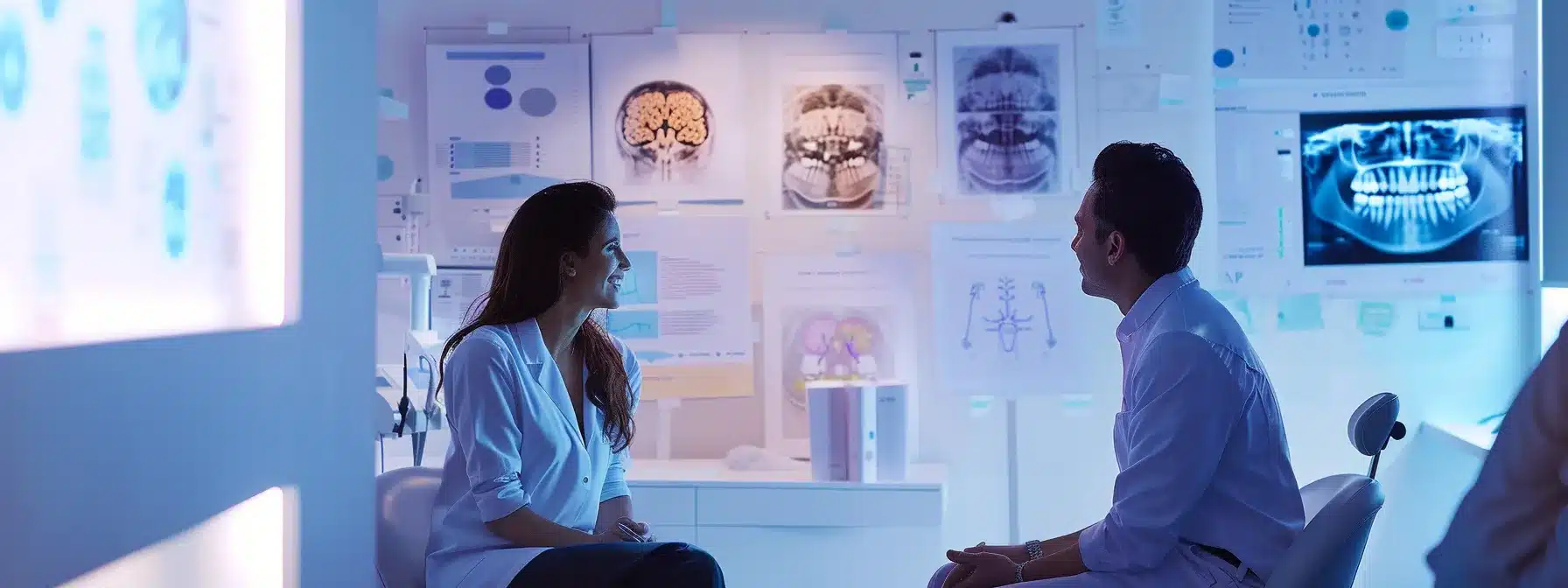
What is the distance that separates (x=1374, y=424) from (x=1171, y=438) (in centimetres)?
36

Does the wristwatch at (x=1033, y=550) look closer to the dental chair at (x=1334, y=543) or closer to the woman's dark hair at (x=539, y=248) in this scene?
the dental chair at (x=1334, y=543)

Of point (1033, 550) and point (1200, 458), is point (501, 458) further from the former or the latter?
point (1200, 458)

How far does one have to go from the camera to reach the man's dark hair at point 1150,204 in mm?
1902

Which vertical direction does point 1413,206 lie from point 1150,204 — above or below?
above

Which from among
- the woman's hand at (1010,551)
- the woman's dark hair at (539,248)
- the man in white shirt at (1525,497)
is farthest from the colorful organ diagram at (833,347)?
the man in white shirt at (1525,497)

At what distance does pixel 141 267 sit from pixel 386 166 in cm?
253

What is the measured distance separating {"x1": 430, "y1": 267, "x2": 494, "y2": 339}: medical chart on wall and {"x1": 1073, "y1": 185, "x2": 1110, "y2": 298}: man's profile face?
2.11 meters

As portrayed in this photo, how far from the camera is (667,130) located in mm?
3584

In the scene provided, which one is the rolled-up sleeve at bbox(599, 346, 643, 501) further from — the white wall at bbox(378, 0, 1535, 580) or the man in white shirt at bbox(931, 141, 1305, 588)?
the white wall at bbox(378, 0, 1535, 580)

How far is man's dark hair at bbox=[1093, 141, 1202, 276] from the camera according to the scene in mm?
1902

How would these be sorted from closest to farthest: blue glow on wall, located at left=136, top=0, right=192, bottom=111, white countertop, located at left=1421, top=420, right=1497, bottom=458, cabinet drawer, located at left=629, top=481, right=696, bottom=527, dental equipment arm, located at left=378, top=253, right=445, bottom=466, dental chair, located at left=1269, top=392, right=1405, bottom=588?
blue glow on wall, located at left=136, top=0, right=192, bottom=111 → dental chair, located at left=1269, top=392, right=1405, bottom=588 → dental equipment arm, located at left=378, top=253, right=445, bottom=466 → white countertop, located at left=1421, top=420, right=1497, bottom=458 → cabinet drawer, located at left=629, top=481, right=696, bottom=527

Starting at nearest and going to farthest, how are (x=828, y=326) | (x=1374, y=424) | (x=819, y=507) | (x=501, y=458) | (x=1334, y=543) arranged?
(x=1334, y=543) < (x=1374, y=424) < (x=501, y=458) < (x=819, y=507) < (x=828, y=326)

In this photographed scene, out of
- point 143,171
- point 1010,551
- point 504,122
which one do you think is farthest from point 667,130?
point 143,171

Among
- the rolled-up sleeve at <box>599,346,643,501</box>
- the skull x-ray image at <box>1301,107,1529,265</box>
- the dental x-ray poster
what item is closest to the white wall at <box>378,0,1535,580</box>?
the dental x-ray poster
